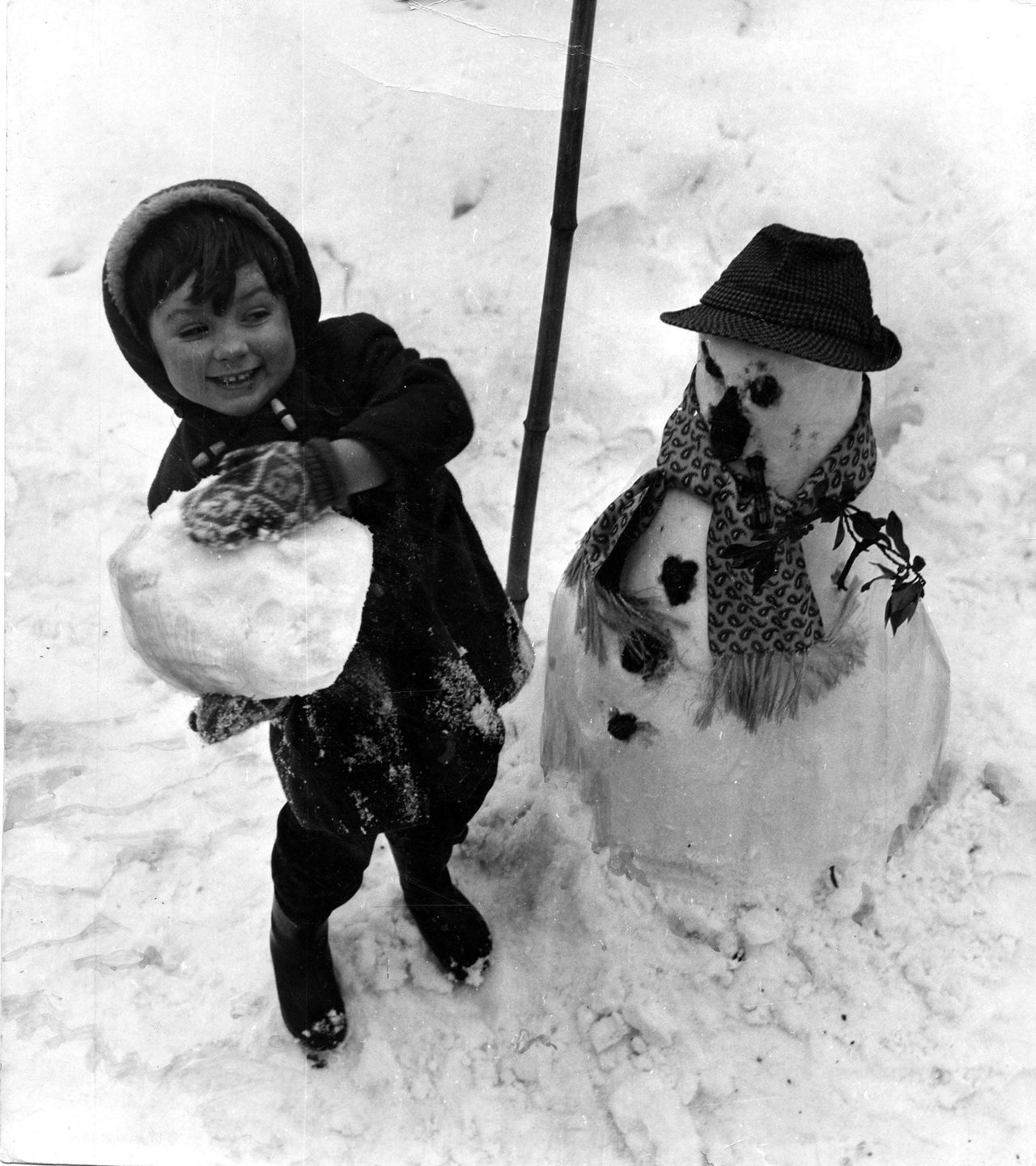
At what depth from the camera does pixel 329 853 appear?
1.05 metres

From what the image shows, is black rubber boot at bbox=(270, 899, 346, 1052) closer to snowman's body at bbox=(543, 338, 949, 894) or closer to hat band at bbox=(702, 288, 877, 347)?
snowman's body at bbox=(543, 338, 949, 894)

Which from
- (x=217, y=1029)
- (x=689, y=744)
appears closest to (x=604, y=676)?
(x=689, y=744)

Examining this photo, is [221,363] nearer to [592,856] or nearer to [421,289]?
[421,289]

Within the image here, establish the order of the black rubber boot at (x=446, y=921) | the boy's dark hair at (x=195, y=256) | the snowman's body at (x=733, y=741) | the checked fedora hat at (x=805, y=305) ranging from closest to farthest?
the boy's dark hair at (x=195, y=256)
the checked fedora hat at (x=805, y=305)
the snowman's body at (x=733, y=741)
the black rubber boot at (x=446, y=921)

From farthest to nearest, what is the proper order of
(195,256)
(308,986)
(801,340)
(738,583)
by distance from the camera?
(308,986), (738,583), (801,340), (195,256)

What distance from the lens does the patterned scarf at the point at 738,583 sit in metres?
0.98

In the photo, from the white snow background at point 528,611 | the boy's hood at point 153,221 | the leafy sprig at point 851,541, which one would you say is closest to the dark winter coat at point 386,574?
the boy's hood at point 153,221

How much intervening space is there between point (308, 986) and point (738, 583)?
0.56m

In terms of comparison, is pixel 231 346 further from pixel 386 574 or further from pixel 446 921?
pixel 446 921

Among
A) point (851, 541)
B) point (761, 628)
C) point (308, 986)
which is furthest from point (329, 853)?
point (851, 541)

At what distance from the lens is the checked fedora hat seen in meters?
0.90

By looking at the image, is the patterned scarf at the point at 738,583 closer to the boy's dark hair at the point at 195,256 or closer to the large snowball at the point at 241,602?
the large snowball at the point at 241,602

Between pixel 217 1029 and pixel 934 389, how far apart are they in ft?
3.25

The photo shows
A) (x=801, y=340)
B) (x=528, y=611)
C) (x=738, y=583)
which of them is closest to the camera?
(x=801, y=340)
